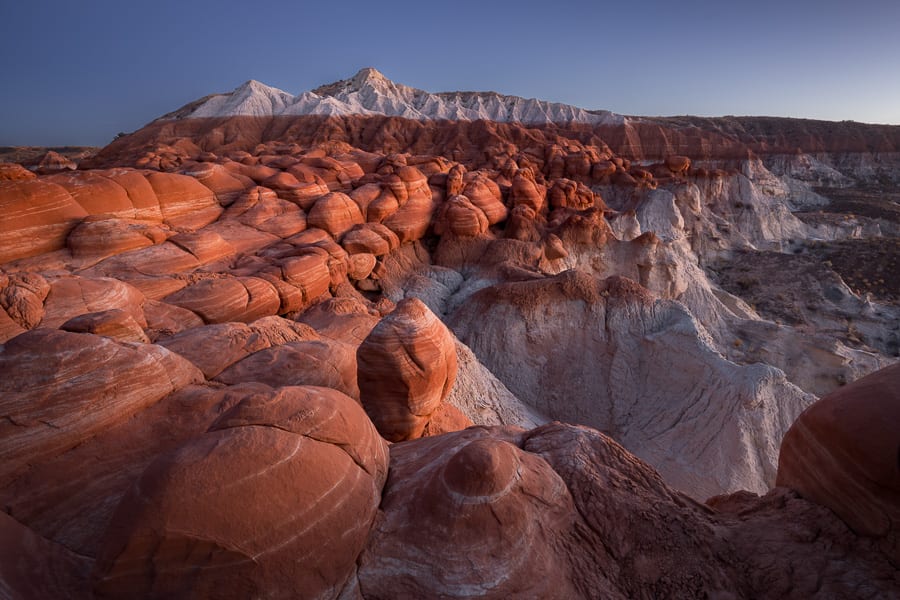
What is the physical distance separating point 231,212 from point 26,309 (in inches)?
367

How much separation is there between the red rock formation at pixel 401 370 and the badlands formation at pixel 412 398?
48 millimetres

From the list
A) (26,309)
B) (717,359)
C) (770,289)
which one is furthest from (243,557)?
(770,289)

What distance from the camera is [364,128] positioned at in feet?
190

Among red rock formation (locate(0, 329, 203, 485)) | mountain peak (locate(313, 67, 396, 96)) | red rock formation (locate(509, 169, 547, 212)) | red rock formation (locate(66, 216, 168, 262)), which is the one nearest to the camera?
red rock formation (locate(0, 329, 203, 485))

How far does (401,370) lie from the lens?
21.2 ft

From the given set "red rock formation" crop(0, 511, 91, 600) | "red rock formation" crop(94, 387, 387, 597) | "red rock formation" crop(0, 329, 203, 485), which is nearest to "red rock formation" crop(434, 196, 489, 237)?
"red rock formation" crop(0, 329, 203, 485)

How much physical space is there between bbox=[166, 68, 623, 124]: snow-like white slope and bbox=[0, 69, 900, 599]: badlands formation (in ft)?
122

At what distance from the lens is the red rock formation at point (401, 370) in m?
6.49

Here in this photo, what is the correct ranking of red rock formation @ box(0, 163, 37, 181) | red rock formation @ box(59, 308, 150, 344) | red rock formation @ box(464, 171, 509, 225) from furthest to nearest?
red rock formation @ box(464, 171, 509, 225) < red rock formation @ box(0, 163, 37, 181) < red rock formation @ box(59, 308, 150, 344)

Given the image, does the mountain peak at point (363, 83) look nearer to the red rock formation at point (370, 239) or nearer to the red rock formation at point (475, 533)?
the red rock formation at point (370, 239)

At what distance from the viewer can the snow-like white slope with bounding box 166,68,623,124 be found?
194ft

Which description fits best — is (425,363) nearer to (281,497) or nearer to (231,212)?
(281,497)

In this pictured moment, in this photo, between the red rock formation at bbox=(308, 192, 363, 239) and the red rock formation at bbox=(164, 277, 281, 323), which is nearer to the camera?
the red rock formation at bbox=(164, 277, 281, 323)

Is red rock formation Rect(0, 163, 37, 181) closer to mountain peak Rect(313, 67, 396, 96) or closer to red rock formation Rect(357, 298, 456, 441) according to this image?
red rock formation Rect(357, 298, 456, 441)
